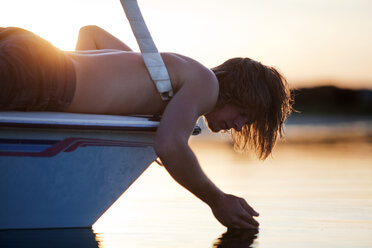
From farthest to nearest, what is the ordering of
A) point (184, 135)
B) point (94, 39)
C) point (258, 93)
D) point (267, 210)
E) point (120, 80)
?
point (267, 210)
point (94, 39)
point (258, 93)
point (120, 80)
point (184, 135)

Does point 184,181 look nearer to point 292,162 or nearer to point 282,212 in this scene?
point 282,212

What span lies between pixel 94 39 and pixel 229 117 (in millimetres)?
975

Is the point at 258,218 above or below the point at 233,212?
below

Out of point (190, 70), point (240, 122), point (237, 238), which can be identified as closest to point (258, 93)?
point (240, 122)

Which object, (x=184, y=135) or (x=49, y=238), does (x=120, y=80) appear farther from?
(x=49, y=238)

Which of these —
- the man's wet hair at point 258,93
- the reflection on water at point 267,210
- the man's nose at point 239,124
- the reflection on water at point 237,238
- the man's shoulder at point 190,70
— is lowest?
the reflection on water at point 267,210

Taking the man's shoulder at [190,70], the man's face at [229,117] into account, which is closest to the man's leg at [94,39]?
the man's shoulder at [190,70]

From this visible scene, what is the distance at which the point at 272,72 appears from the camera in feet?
12.7

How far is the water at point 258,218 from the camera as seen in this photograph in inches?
140

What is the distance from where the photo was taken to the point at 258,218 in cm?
432

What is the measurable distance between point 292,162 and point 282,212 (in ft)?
13.9

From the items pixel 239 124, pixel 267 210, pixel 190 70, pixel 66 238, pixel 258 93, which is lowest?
pixel 267 210

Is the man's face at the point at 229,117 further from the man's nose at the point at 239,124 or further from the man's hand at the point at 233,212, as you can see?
the man's hand at the point at 233,212

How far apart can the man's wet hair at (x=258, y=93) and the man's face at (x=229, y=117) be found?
3 cm
